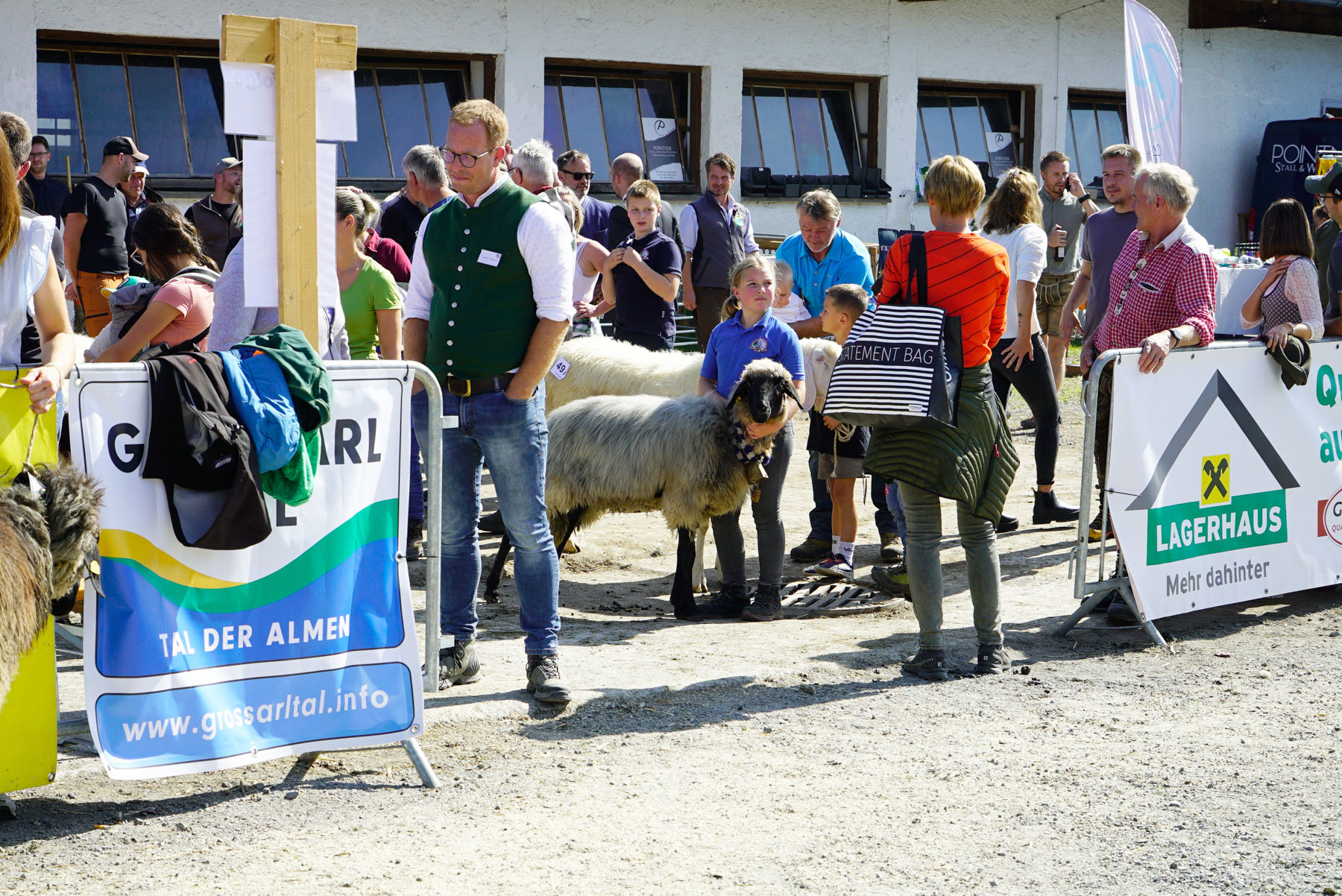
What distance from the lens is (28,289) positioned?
405 centimetres

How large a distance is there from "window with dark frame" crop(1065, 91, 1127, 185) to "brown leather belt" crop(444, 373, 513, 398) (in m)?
16.2

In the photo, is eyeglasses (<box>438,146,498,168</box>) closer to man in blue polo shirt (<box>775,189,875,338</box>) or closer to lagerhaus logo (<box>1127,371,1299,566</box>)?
lagerhaus logo (<box>1127,371,1299,566</box>)

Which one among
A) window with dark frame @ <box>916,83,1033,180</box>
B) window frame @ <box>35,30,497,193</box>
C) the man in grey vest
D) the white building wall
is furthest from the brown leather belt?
window with dark frame @ <box>916,83,1033,180</box>

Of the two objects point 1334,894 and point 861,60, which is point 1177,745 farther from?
point 861,60

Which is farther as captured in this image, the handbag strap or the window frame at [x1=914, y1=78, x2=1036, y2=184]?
the window frame at [x1=914, y1=78, x2=1036, y2=184]

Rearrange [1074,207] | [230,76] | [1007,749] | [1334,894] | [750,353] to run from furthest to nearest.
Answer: [1074,207] < [750,353] < [1007,749] < [230,76] < [1334,894]

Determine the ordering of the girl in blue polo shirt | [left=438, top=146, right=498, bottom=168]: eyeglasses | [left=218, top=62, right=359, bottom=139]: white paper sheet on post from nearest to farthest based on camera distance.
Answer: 1. [left=218, top=62, right=359, bottom=139]: white paper sheet on post
2. [left=438, top=146, right=498, bottom=168]: eyeglasses
3. the girl in blue polo shirt

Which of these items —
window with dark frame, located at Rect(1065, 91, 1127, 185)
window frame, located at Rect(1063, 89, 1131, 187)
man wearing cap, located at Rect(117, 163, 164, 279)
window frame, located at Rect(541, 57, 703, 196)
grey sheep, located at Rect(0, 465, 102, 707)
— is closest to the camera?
grey sheep, located at Rect(0, 465, 102, 707)

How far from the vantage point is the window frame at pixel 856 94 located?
17.0 m

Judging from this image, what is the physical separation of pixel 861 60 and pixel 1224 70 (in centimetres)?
690

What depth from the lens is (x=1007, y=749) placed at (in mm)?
4746

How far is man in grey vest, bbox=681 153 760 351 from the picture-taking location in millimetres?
10305

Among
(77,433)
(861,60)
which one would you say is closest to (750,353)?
(77,433)

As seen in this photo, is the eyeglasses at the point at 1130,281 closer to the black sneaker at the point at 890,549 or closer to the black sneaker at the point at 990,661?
the black sneaker at the point at 890,549
